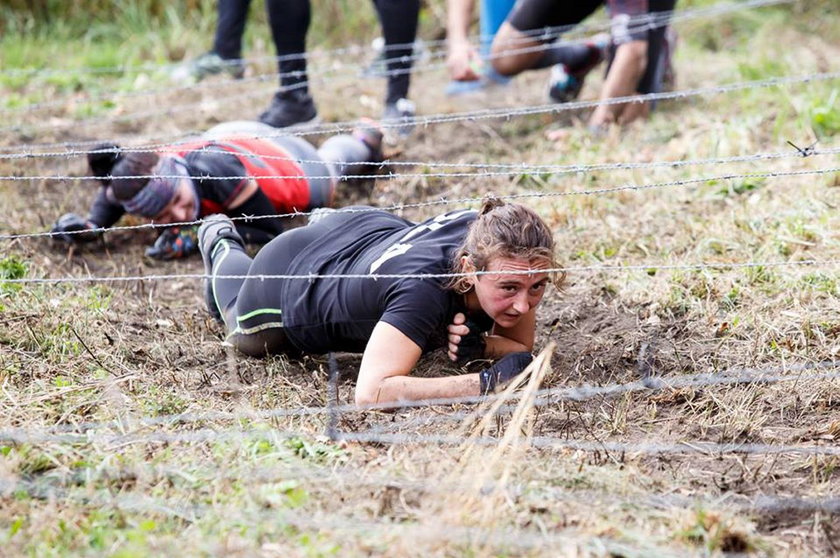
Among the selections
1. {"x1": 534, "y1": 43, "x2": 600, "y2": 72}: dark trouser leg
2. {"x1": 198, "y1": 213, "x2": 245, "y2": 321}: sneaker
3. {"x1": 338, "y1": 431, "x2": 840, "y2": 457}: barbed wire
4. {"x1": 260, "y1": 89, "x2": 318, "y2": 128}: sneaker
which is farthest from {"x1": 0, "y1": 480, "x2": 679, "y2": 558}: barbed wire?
{"x1": 534, "y1": 43, "x2": 600, "y2": 72}: dark trouser leg

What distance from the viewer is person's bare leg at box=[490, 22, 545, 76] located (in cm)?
589

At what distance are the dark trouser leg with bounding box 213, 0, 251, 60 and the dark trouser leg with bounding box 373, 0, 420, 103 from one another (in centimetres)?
129

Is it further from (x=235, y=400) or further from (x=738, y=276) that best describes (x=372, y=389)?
(x=738, y=276)

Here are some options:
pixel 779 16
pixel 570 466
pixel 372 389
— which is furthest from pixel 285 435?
pixel 779 16

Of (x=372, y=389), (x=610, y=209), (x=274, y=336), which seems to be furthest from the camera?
(x=610, y=209)

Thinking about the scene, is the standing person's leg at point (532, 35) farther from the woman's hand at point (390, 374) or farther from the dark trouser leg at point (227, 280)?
the woman's hand at point (390, 374)

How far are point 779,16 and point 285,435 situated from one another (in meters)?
7.32

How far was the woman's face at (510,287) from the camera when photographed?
2980 millimetres

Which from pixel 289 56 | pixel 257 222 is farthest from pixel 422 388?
pixel 289 56

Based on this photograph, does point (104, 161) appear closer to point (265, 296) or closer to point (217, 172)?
point (217, 172)

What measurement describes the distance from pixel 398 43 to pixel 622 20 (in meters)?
1.24

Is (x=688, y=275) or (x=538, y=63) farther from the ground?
(x=538, y=63)

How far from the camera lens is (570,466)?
2.60 metres

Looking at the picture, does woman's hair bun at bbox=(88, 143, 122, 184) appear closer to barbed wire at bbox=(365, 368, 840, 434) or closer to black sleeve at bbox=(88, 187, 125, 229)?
black sleeve at bbox=(88, 187, 125, 229)
